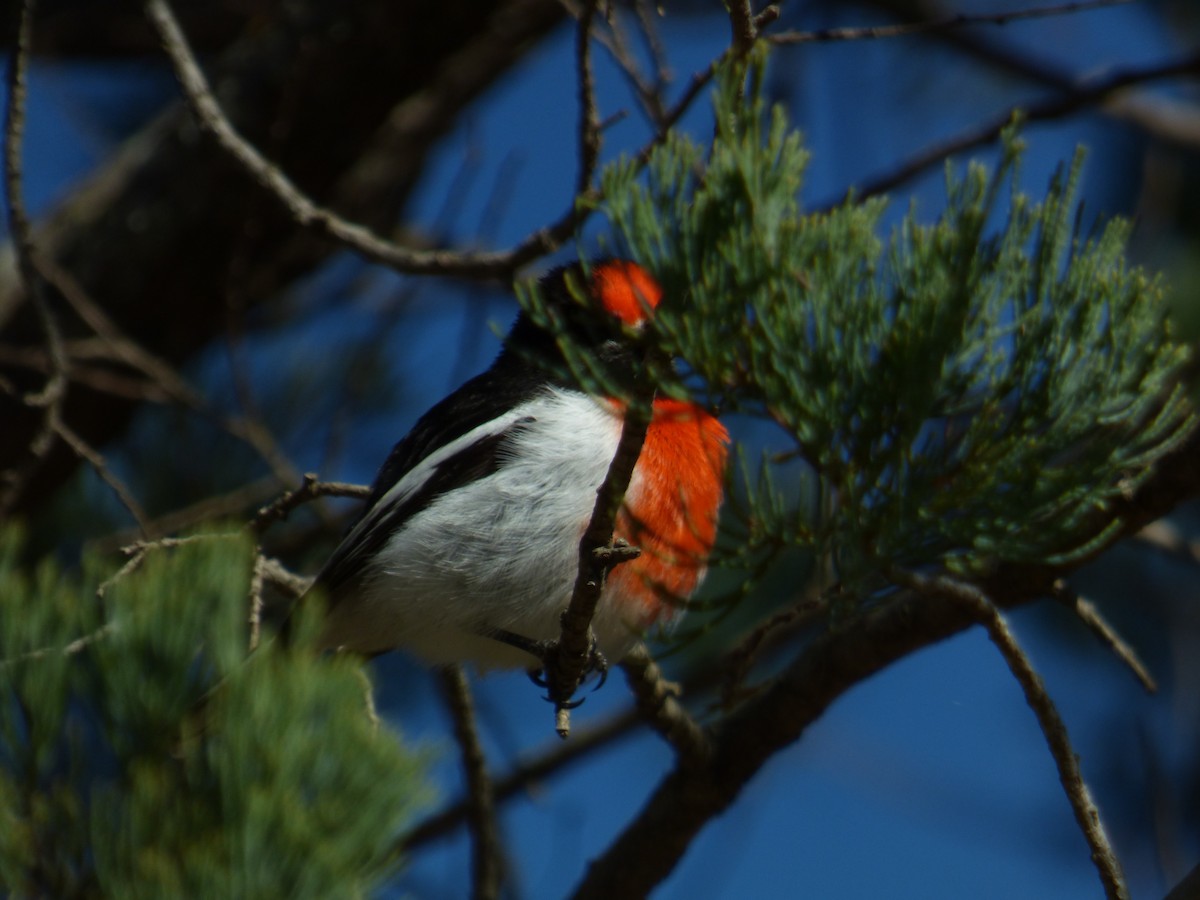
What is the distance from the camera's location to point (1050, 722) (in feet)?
5.82

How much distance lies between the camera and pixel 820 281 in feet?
4.99

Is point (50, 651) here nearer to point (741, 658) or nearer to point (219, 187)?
point (741, 658)

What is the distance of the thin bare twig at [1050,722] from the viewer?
65.3 inches

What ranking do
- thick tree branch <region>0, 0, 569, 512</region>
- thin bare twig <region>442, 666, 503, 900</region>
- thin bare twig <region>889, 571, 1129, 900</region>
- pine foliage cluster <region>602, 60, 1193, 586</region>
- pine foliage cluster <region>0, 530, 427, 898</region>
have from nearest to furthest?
pine foliage cluster <region>0, 530, 427, 898</region> → pine foliage cluster <region>602, 60, 1193, 586</region> → thin bare twig <region>889, 571, 1129, 900</region> → thin bare twig <region>442, 666, 503, 900</region> → thick tree branch <region>0, 0, 569, 512</region>

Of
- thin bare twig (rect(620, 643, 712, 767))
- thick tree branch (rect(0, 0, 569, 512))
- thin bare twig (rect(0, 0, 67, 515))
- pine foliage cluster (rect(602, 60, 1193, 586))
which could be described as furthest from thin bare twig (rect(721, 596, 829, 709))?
thick tree branch (rect(0, 0, 569, 512))

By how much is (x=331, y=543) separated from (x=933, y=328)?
2230mm

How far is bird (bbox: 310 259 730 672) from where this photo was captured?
8.21ft

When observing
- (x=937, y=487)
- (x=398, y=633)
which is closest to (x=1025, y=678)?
(x=937, y=487)

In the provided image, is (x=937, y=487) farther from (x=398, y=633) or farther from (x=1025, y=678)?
(x=398, y=633)

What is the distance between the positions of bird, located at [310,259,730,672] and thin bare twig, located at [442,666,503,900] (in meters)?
0.10

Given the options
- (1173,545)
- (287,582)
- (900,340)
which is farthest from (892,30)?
(287,582)

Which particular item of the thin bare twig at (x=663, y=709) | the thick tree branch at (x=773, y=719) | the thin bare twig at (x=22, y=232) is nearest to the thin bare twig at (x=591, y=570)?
the thin bare twig at (x=663, y=709)

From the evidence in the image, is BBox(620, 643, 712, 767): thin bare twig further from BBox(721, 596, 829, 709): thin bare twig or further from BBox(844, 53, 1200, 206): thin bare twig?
BBox(844, 53, 1200, 206): thin bare twig

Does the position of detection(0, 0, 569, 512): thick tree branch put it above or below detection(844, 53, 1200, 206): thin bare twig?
above
